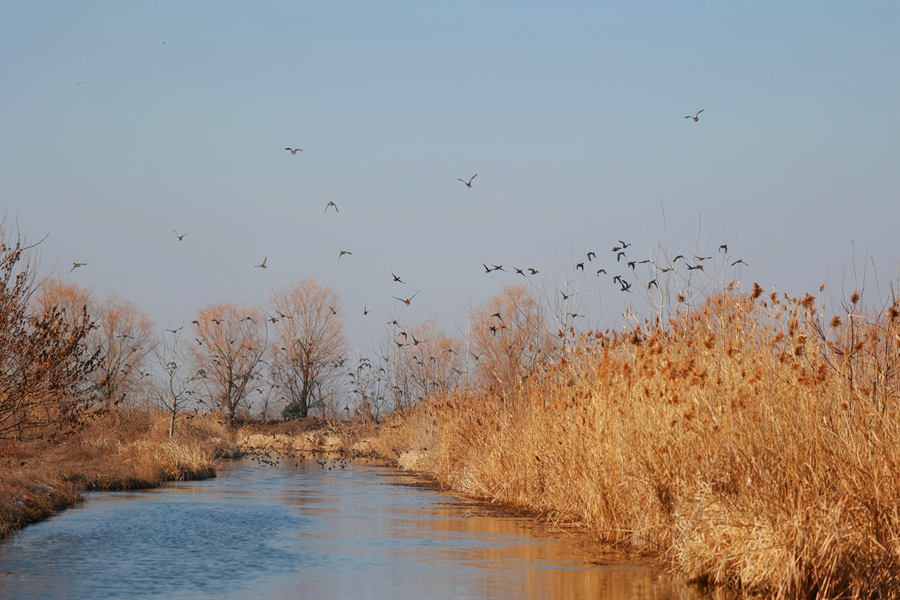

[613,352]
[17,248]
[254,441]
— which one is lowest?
[254,441]

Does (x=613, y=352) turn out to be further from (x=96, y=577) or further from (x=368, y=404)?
(x=368, y=404)

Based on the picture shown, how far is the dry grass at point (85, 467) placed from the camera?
16609 mm

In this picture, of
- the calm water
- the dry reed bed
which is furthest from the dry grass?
the dry reed bed

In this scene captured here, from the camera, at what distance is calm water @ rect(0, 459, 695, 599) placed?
928cm

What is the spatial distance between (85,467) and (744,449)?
21.8 metres

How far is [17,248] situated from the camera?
14.8 m

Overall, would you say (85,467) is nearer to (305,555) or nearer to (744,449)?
(305,555)

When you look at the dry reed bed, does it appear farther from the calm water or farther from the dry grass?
the dry grass

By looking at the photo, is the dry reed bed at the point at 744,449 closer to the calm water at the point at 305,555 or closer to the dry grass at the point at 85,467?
the calm water at the point at 305,555

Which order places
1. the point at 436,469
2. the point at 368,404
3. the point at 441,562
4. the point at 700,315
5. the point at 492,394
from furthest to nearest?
the point at 368,404 → the point at 436,469 → the point at 492,394 → the point at 700,315 → the point at 441,562

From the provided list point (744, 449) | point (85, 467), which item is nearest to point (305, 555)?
point (744, 449)

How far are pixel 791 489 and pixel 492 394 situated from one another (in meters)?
12.9

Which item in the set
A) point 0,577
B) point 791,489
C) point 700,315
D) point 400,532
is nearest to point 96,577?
point 0,577

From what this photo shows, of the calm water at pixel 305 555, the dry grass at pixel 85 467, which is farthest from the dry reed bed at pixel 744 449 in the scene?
the dry grass at pixel 85 467
